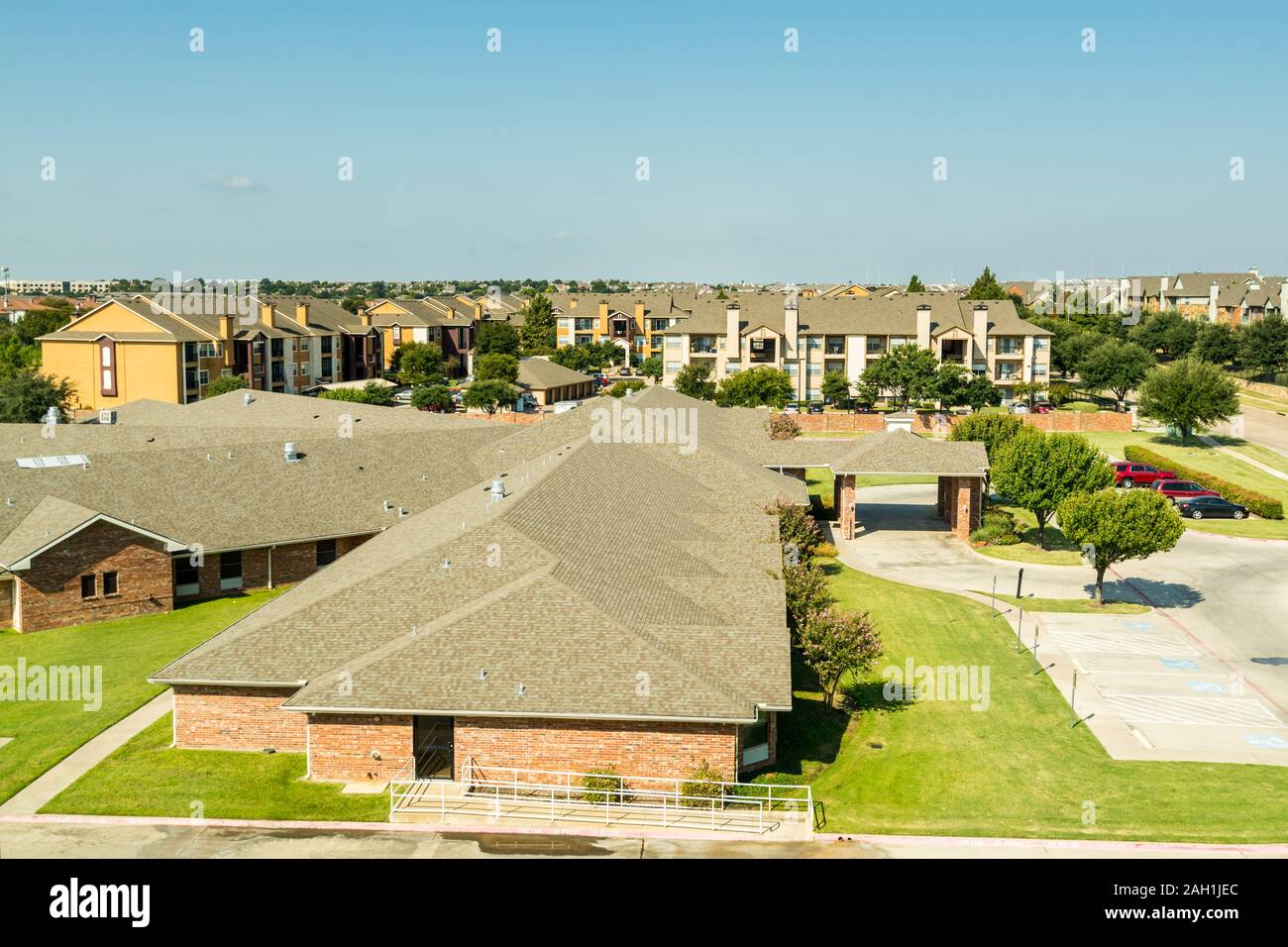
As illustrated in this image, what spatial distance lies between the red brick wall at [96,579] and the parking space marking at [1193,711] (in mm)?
30631

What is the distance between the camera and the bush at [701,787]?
76.8 ft

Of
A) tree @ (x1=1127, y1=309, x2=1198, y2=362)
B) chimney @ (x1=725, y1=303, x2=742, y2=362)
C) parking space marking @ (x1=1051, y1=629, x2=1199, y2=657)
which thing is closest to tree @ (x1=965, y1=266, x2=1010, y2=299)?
tree @ (x1=1127, y1=309, x2=1198, y2=362)

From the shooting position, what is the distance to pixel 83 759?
26.3 meters

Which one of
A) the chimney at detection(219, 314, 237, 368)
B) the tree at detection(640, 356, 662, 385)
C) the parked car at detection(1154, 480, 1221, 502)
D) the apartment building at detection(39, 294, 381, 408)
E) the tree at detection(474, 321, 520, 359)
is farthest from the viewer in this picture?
the tree at detection(474, 321, 520, 359)

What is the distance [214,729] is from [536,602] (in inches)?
322

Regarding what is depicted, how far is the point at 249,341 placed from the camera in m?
95.9

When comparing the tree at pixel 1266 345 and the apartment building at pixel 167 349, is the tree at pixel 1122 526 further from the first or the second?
the tree at pixel 1266 345

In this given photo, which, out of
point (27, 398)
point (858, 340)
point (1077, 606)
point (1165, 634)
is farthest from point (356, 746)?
point (858, 340)

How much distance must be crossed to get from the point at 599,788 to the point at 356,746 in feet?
18.4

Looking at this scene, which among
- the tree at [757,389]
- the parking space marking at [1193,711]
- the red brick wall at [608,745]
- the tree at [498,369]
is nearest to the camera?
the red brick wall at [608,745]

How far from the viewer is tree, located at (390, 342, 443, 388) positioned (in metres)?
113

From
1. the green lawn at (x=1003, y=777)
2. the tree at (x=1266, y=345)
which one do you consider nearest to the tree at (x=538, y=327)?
the tree at (x=1266, y=345)

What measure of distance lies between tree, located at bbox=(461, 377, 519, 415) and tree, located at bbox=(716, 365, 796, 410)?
1805 centimetres

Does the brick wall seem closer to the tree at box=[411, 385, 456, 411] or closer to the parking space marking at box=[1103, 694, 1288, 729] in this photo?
the parking space marking at box=[1103, 694, 1288, 729]
